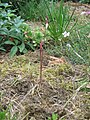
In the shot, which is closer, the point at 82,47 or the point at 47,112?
the point at 47,112


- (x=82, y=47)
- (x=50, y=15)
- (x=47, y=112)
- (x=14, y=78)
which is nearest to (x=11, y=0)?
(x=50, y=15)

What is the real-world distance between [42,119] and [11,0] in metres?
2.65

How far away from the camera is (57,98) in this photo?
6.88ft

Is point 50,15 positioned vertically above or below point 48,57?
above

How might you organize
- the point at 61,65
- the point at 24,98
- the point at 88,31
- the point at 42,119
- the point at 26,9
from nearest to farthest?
the point at 42,119 < the point at 24,98 < the point at 61,65 < the point at 88,31 < the point at 26,9

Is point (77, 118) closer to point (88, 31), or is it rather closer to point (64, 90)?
point (64, 90)

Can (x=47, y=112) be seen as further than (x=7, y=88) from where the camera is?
No

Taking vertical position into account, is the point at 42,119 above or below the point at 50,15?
below

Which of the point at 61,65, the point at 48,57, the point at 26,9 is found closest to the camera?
the point at 61,65

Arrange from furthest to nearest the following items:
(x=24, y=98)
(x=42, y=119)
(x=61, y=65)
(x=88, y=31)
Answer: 1. (x=88, y=31)
2. (x=61, y=65)
3. (x=24, y=98)
4. (x=42, y=119)

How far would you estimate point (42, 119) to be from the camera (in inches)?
75.2

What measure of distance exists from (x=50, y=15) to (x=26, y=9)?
1101mm

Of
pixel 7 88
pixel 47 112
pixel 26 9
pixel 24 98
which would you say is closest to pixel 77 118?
pixel 47 112

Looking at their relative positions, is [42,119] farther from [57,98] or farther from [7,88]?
[7,88]
